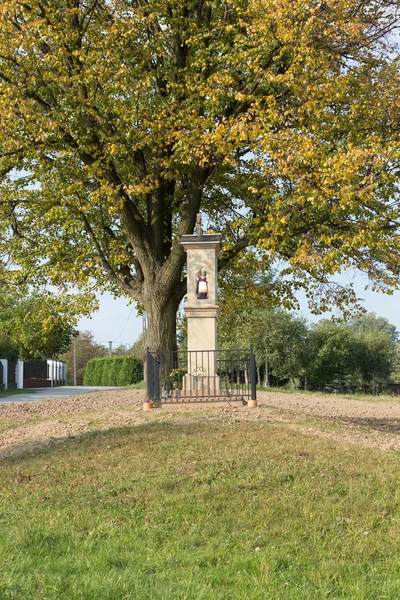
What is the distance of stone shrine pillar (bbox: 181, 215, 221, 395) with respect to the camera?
1308 centimetres

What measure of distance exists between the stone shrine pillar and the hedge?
24.2 meters

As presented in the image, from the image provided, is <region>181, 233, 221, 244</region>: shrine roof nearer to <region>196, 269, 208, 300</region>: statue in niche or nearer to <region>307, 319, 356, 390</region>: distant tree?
<region>196, 269, 208, 300</region>: statue in niche

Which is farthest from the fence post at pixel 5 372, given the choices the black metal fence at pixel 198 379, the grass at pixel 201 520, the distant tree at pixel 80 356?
the distant tree at pixel 80 356

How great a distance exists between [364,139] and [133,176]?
17.5 feet

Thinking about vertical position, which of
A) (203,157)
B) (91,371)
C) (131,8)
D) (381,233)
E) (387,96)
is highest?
(131,8)

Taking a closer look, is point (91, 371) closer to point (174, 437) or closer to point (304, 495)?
point (174, 437)

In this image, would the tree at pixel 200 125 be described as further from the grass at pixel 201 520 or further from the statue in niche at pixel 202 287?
the grass at pixel 201 520

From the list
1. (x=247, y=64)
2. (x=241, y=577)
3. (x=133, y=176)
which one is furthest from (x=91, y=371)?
(x=241, y=577)

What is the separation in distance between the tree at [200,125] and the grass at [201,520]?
5.63m

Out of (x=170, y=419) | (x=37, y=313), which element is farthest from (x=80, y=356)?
(x=170, y=419)

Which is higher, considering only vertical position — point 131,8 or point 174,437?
point 131,8

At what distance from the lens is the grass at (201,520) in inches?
164

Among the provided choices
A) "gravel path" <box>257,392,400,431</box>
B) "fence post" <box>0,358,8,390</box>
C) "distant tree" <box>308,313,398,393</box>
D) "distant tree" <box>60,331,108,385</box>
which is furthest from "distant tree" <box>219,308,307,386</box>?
"distant tree" <box>60,331,108,385</box>

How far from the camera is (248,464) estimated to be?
23.3 feet
